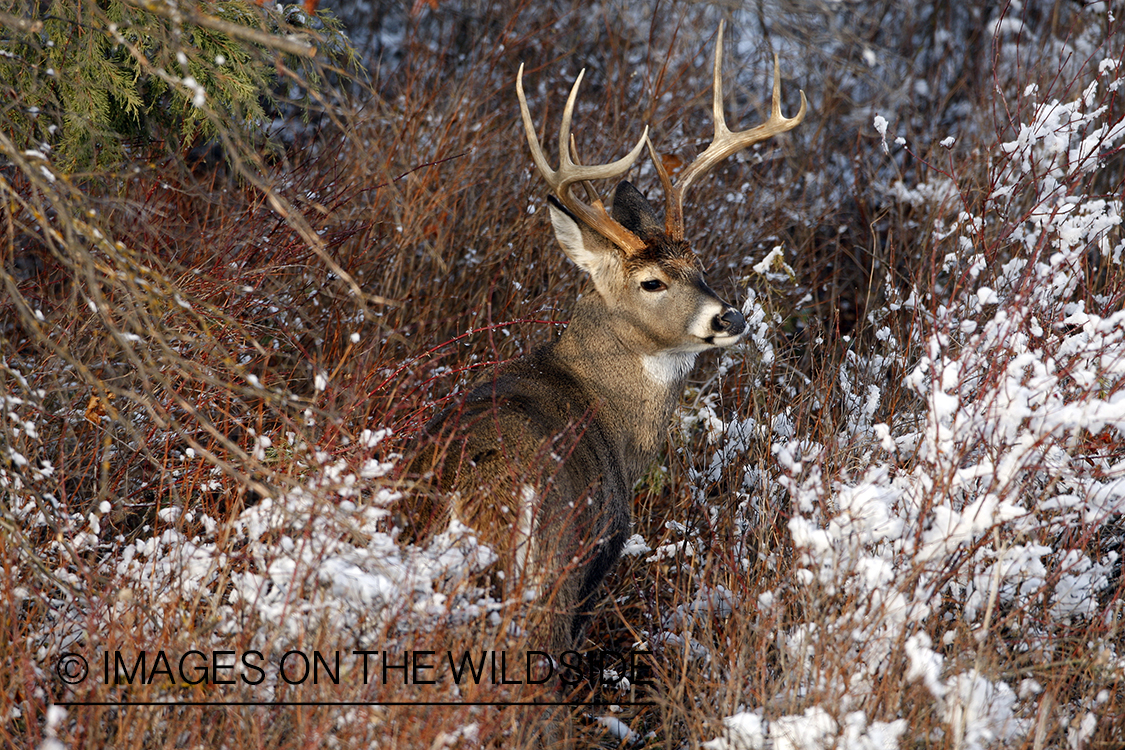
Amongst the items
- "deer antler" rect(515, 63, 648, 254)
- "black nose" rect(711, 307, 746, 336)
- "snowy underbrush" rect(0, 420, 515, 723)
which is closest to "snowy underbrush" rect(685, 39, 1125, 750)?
"black nose" rect(711, 307, 746, 336)

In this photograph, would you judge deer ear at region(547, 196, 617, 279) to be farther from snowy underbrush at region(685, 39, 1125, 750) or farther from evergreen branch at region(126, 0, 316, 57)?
evergreen branch at region(126, 0, 316, 57)

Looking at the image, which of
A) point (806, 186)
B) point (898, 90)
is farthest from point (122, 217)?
point (898, 90)

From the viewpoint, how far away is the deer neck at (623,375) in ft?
13.1

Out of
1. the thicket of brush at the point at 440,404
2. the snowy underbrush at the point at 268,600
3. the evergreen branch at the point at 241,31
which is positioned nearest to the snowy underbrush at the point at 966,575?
the thicket of brush at the point at 440,404

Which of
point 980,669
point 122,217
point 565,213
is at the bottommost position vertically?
point 980,669

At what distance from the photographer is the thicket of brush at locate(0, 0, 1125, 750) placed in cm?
259

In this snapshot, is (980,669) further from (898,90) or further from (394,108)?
(898,90)

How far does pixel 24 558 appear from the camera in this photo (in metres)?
3.04

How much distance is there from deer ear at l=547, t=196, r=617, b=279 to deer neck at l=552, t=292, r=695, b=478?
0.14 m

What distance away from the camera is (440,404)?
3.93m

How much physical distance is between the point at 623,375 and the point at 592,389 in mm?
159

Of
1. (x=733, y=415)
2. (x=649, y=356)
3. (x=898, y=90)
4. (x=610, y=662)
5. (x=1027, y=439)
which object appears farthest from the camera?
(x=898, y=90)

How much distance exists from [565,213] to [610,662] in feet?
5.80

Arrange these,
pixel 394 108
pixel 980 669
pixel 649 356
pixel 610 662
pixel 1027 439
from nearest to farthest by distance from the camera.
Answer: pixel 980 669 < pixel 1027 439 < pixel 610 662 < pixel 649 356 < pixel 394 108
